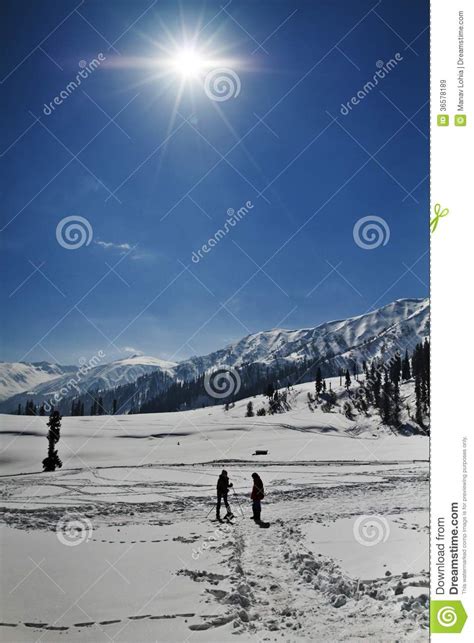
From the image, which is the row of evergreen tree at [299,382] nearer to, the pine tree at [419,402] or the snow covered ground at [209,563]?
the pine tree at [419,402]

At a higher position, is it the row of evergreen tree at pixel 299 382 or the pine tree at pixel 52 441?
the row of evergreen tree at pixel 299 382

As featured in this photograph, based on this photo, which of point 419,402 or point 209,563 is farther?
point 419,402

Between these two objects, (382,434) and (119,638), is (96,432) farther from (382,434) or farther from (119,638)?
(119,638)

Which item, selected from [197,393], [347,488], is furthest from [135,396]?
[347,488]

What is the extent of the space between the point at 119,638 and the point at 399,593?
12.2ft

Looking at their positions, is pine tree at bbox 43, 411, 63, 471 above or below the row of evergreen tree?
below

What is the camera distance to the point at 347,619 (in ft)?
17.4

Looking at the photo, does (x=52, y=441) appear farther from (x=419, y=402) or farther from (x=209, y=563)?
(x=419, y=402)

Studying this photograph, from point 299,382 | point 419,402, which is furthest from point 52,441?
point 299,382
